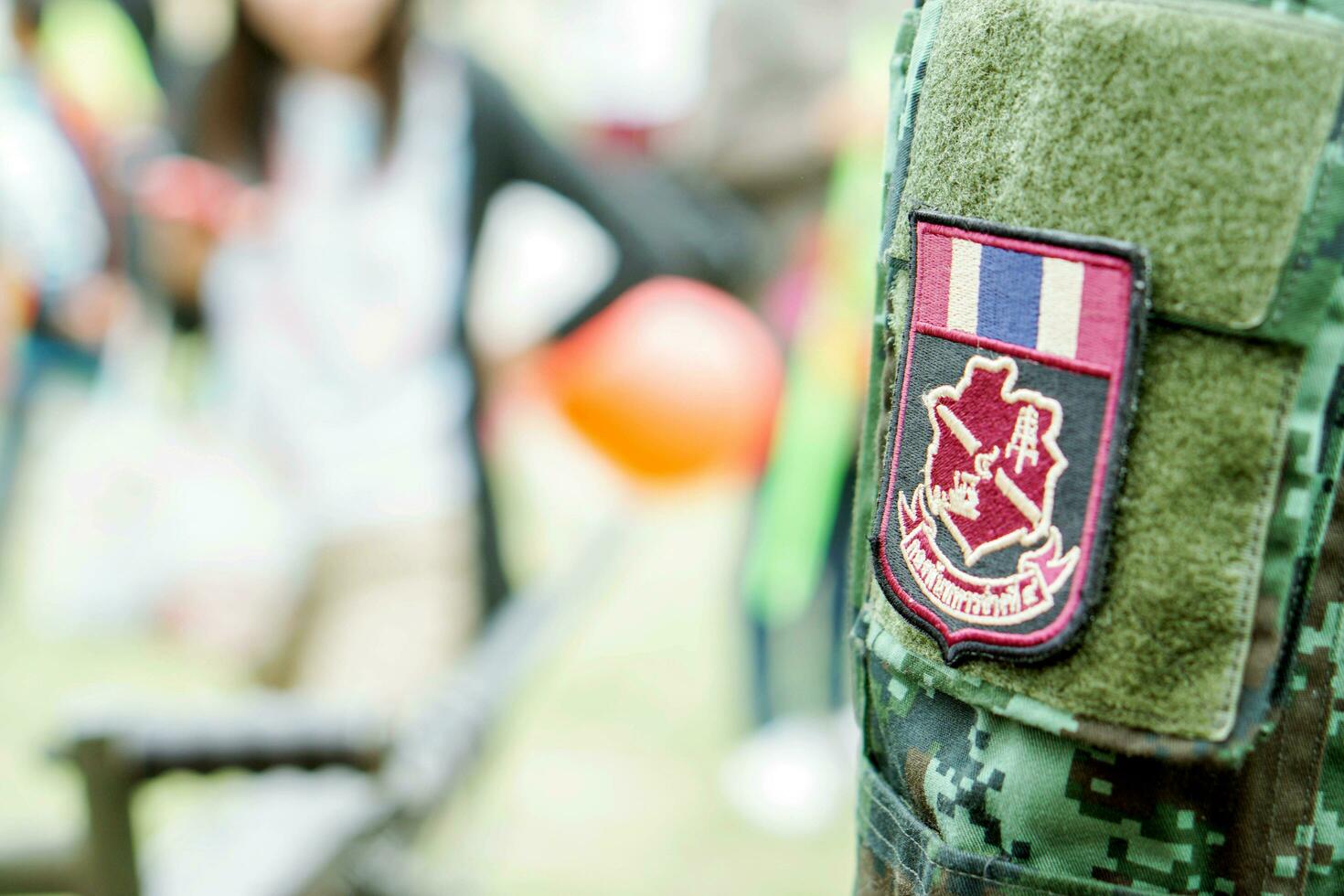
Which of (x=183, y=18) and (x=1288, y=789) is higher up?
(x=183, y=18)

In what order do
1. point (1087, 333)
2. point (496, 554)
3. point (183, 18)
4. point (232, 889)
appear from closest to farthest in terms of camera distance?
point (1087, 333) < point (232, 889) < point (496, 554) < point (183, 18)

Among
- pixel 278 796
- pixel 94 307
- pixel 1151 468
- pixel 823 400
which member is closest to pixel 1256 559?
pixel 1151 468

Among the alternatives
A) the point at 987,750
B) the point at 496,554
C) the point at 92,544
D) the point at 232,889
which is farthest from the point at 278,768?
the point at 92,544

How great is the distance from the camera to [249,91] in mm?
1682

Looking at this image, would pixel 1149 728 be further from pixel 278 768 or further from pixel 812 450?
pixel 812 450

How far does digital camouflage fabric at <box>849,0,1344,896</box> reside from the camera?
39cm

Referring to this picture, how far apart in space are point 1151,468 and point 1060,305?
0.06 meters

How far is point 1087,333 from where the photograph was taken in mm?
417

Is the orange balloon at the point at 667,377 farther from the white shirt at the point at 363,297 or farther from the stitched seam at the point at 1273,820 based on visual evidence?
the stitched seam at the point at 1273,820

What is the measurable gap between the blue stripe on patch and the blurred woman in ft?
4.32

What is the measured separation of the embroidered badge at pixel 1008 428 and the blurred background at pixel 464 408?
0.76 m

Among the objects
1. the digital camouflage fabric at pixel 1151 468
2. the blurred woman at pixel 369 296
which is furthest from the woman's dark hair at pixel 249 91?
the digital camouflage fabric at pixel 1151 468

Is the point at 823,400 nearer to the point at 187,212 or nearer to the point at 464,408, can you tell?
the point at 464,408

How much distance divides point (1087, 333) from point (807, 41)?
1.61m
